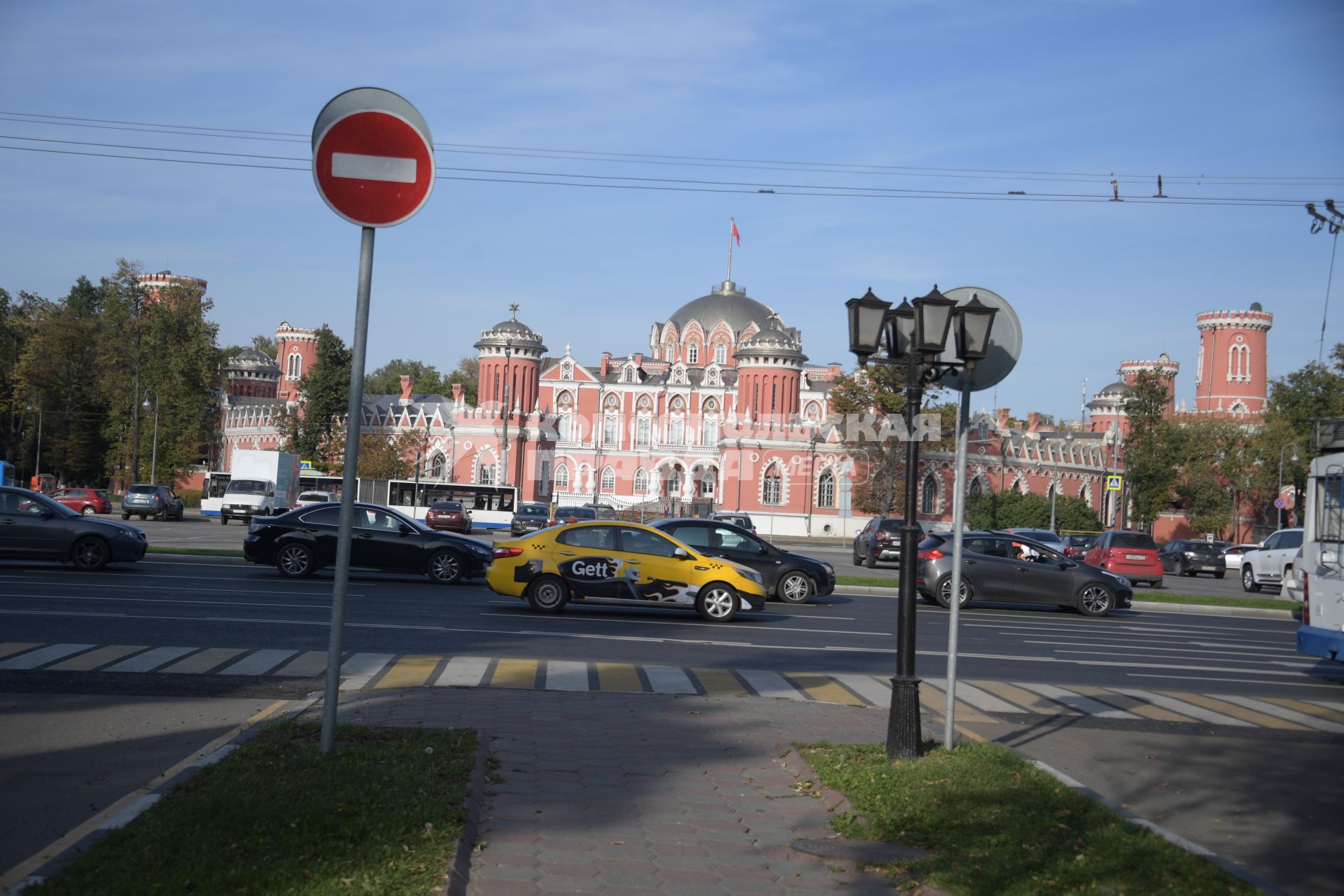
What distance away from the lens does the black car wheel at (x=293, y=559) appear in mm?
22750

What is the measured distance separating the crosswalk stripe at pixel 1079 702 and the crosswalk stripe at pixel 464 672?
5.74 meters

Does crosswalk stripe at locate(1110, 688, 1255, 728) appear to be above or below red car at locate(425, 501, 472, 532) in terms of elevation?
below

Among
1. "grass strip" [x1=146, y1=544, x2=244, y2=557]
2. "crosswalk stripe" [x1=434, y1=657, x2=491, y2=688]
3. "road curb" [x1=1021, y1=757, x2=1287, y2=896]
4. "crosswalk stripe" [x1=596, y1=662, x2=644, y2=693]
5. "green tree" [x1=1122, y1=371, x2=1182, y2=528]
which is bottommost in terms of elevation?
"crosswalk stripe" [x1=434, y1=657, x2=491, y2=688]

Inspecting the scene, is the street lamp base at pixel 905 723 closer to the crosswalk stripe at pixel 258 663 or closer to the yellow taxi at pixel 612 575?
the crosswalk stripe at pixel 258 663

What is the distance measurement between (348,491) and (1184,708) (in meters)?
9.03

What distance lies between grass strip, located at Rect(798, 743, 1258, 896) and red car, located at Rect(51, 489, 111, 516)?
Answer: 170 feet

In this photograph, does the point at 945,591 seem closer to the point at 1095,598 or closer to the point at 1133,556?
the point at 1095,598

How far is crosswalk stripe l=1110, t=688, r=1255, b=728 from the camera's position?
37.7ft

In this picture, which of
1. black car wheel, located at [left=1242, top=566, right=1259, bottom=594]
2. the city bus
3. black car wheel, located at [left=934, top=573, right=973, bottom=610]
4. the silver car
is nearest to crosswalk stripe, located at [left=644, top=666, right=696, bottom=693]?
black car wheel, located at [left=934, top=573, right=973, bottom=610]

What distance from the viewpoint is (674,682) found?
12.1m

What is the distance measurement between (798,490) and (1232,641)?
65.2 metres

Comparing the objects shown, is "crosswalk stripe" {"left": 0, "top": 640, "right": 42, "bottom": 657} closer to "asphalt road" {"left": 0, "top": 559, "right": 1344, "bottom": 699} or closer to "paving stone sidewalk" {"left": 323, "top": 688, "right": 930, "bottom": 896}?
"asphalt road" {"left": 0, "top": 559, "right": 1344, "bottom": 699}

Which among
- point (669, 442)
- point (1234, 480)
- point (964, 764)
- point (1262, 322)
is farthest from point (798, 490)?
point (964, 764)

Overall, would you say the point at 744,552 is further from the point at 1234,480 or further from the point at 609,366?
the point at 609,366
